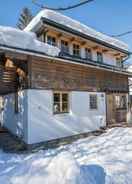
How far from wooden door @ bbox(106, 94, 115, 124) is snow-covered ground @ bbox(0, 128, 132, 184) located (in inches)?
140

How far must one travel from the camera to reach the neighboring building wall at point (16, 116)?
8.11m

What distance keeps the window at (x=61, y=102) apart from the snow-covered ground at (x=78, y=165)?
1703 millimetres

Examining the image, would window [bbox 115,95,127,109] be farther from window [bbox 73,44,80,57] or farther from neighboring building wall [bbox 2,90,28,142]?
neighboring building wall [bbox 2,90,28,142]

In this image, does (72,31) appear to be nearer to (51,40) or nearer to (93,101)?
(51,40)

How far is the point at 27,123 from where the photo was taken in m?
7.83

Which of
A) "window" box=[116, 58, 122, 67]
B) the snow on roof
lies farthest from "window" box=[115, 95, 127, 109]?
the snow on roof

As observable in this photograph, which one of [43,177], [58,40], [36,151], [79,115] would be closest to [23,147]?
[36,151]

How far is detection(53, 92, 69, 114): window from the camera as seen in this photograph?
9.09m

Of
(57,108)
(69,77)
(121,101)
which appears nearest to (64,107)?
(57,108)

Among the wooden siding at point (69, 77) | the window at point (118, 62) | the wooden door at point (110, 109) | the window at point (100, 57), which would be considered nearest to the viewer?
the wooden siding at point (69, 77)

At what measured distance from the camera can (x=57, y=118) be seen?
352 inches

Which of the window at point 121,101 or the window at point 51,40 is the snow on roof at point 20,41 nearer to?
the window at point 51,40

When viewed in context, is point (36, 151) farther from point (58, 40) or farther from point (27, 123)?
point (58, 40)

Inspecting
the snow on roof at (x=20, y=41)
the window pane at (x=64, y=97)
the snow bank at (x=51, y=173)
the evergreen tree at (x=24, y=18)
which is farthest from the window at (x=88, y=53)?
the evergreen tree at (x=24, y=18)
